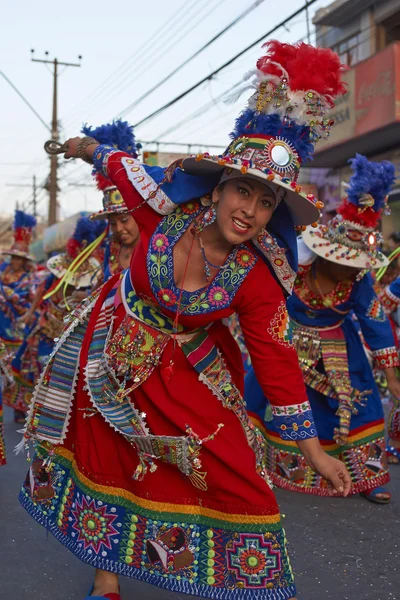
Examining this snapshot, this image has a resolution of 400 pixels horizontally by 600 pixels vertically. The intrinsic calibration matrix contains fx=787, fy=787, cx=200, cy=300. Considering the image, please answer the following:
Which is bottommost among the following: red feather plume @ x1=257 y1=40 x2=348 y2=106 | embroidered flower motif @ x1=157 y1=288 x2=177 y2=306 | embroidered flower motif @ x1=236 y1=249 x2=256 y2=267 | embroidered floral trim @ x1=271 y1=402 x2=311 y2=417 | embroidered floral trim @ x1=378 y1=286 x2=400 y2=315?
embroidered floral trim @ x1=271 y1=402 x2=311 y2=417

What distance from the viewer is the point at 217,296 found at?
2748 millimetres

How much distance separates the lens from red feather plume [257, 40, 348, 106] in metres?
2.65

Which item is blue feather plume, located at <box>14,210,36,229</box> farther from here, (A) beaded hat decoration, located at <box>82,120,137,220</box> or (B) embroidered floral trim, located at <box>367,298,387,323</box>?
(B) embroidered floral trim, located at <box>367,298,387,323</box>

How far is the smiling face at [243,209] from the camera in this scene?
2674 millimetres

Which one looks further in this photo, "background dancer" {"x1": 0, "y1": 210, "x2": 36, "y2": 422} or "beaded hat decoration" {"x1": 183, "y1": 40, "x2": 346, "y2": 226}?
"background dancer" {"x1": 0, "y1": 210, "x2": 36, "y2": 422}

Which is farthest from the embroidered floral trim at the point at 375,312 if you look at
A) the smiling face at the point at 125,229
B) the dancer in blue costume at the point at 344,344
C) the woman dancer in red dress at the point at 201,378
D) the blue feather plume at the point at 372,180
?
the woman dancer in red dress at the point at 201,378

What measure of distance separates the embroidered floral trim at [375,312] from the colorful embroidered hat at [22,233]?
6.84 m

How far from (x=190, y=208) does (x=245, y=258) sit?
277 mm

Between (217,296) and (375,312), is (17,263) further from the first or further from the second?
(217,296)

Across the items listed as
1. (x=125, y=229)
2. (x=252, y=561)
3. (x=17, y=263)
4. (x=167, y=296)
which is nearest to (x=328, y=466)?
(x=252, y=561)

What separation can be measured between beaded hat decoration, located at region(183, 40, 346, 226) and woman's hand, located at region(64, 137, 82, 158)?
0.70 meters

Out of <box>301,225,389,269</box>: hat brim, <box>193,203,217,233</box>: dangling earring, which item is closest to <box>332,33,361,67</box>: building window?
<box>301,225,389,269</box>: hat brim

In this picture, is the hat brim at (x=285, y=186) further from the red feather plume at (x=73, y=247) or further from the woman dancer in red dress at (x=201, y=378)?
the red feather plume at (x=73, y=247)

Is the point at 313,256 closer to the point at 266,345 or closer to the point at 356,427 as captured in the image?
the point at 356,427
